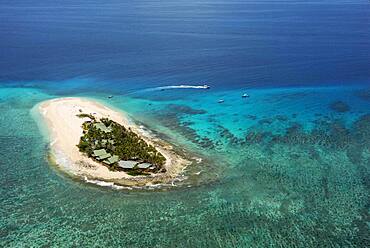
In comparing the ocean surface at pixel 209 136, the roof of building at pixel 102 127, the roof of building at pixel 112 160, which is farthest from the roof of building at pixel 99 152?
the roof of building at pixel 102 127

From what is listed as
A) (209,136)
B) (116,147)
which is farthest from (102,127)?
(209,136)

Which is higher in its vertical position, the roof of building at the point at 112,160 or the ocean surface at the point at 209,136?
the roof of building at the point at 112,160

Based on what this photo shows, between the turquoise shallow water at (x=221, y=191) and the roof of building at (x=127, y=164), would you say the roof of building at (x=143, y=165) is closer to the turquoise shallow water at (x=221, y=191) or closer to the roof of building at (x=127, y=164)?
the roof of building at (x=127, y=164)

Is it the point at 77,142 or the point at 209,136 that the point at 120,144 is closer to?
the point at 77,142

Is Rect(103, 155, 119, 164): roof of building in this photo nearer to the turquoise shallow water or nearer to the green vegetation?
the green vegetation

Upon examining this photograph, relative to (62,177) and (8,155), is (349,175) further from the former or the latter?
(8,155)

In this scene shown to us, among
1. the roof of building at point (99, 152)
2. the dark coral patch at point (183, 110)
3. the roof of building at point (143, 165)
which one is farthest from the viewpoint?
the dark coral patch at point (183, 110)

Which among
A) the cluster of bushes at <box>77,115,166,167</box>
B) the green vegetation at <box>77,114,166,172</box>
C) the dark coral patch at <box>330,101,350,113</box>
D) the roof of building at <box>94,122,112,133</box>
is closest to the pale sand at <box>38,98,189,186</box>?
the green vegetation at <box>77,114,166,172</box>
